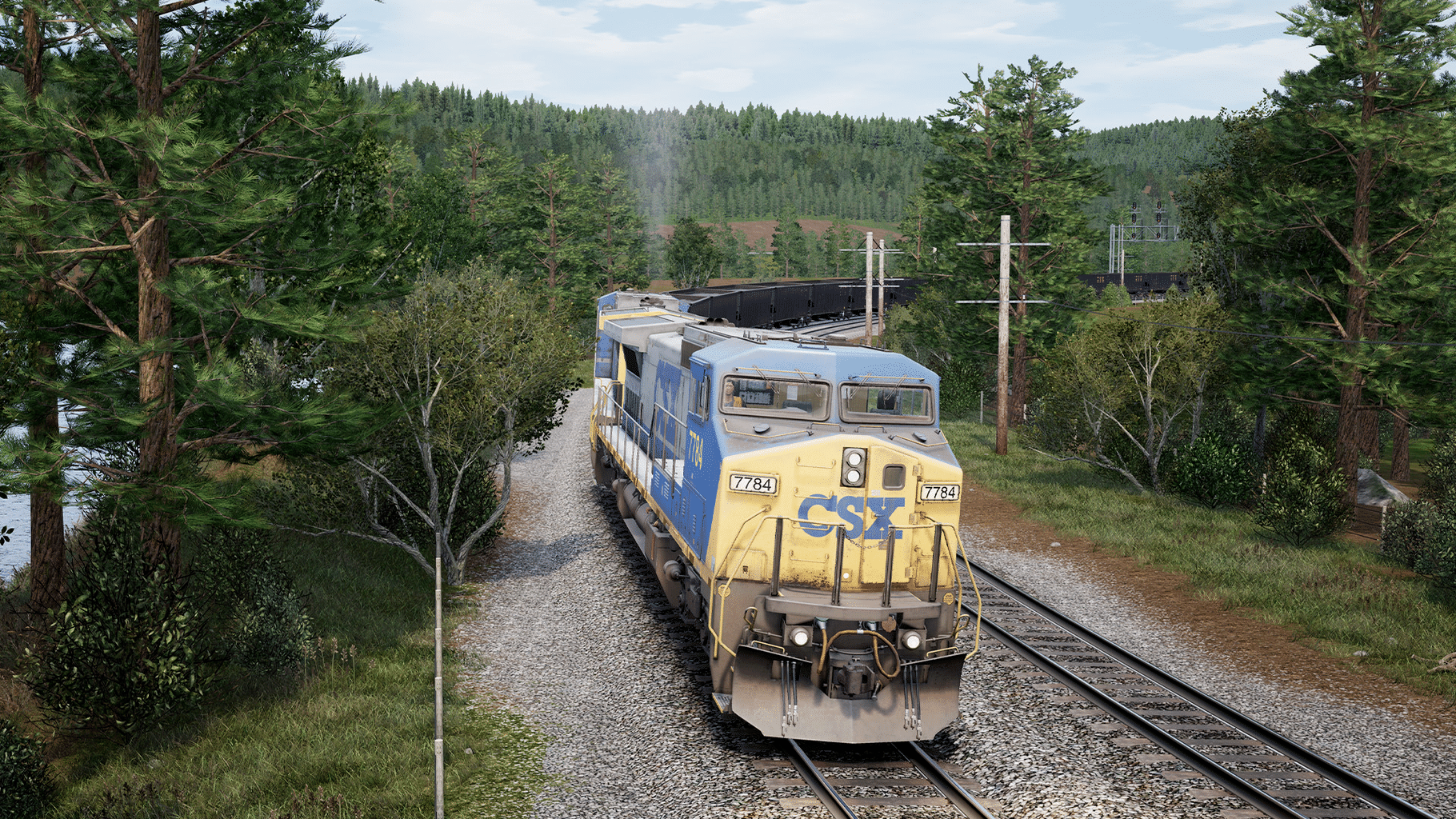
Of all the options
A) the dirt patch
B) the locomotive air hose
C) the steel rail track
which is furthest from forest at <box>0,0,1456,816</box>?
the locomotive air hose

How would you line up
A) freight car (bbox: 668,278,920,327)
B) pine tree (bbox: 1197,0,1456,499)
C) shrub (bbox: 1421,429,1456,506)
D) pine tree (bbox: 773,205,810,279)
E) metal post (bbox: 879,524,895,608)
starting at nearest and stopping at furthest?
metal post (bbox: 879,524,895,608) → pine tree (bbox: 1197,0,1456,499) → shrub (bbox: 1421,429,1456,506) → freight car (bbox: 668,278,920,327) → pine tree (bbox: 773,205,810,279)

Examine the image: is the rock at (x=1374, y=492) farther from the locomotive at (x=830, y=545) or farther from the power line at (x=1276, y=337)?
the locomotive at (x=830, y=545)

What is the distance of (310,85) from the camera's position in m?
14.0

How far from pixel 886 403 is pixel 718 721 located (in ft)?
15.5

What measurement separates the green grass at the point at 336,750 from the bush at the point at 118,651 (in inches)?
24.5

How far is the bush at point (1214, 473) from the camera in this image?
91.3 feet

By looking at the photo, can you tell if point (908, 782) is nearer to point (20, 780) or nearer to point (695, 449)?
point (695, 449)

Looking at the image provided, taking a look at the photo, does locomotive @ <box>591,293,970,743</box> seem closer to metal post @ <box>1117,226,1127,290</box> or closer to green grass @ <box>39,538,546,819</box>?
green grass @ <box>39,538,546,819</box>

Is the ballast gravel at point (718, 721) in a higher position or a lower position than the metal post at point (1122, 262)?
lower

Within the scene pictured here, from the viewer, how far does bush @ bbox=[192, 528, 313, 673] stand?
15195mm

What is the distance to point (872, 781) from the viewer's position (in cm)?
1146

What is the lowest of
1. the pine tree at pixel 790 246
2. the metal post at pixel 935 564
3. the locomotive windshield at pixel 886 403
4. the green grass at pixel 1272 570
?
the green grass at pixel 1272 570

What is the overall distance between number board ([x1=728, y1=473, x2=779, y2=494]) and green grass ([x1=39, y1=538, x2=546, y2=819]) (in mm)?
4188

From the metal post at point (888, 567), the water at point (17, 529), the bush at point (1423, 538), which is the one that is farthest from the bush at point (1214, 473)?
the water at point (17, 529)
